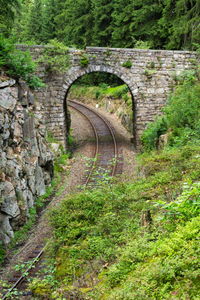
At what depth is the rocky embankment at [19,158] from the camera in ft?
31.7

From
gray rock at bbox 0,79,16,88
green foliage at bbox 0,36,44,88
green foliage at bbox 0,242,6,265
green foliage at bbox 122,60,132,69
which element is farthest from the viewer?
green foliage at bbox 122,60,132,69

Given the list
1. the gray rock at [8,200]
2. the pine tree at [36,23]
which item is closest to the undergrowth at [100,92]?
the pine tree at [36,23]

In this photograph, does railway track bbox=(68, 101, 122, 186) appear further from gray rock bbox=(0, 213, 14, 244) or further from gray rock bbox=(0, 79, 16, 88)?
gray rock bbox=(0, 79, 16, 88)

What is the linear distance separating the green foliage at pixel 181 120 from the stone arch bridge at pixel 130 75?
64 cm

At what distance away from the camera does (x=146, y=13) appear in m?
24.5

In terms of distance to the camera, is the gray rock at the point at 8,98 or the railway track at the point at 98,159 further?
the gray rock at the point at 8,98

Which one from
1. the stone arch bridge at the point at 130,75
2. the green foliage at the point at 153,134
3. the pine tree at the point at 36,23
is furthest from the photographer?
the pine tree at the point at 36,23

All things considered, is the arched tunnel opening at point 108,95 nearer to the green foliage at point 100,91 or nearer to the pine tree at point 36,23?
the green foliage at point 100,91

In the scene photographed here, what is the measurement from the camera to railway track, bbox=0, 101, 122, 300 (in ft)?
25.8

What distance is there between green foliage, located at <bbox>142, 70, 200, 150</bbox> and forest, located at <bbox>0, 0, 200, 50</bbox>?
234cm

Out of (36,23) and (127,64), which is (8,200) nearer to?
(127,64)

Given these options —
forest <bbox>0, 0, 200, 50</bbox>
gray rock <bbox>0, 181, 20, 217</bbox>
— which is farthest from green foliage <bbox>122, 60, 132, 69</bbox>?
gray rock <bbox>0, 181, 20, 217</bbox>

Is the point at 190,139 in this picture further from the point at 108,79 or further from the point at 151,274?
the point at 108,79

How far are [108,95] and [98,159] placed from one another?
1457cm
